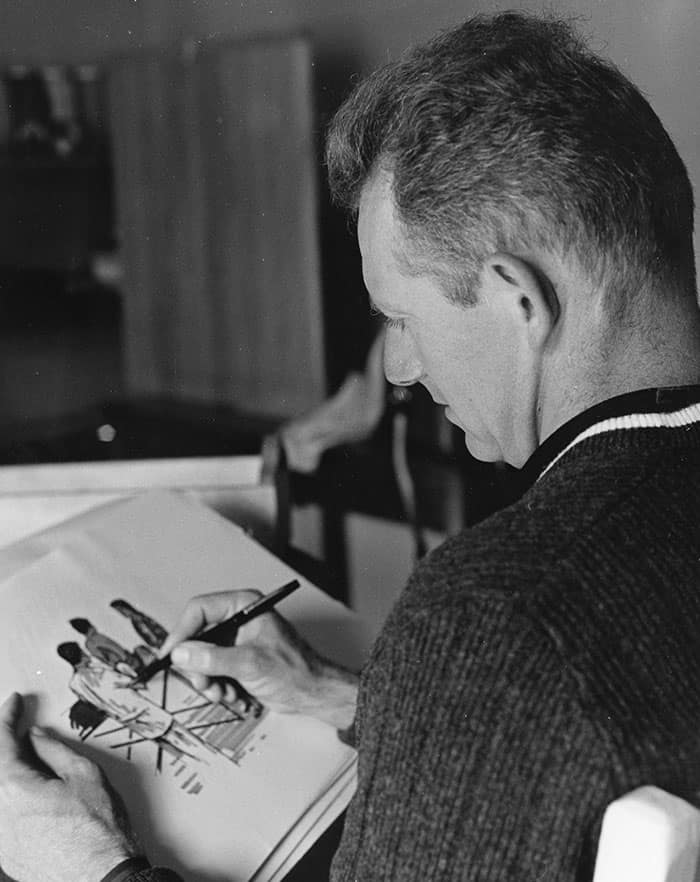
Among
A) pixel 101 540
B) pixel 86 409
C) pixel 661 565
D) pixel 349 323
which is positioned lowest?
pixel 86 409

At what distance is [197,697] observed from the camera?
897mm

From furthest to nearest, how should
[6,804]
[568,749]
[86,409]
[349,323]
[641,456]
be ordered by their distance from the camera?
[86,409]
[349,323]
[6,804]
[641,456]
[568,749]

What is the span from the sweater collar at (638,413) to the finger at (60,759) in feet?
1.33

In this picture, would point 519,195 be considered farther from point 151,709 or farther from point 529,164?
point 151,709

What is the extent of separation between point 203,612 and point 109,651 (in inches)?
3.4

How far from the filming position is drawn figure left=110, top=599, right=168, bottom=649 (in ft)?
3.04

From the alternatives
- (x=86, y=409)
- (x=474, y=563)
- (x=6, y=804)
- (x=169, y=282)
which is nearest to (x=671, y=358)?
(x=474, y=563)

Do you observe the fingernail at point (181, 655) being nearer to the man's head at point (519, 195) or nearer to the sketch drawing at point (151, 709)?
the sketch drawing at point (151, 709)

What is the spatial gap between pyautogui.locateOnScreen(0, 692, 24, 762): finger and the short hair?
45cm

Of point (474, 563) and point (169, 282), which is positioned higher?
point (474, 563)

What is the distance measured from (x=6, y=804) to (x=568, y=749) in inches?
17.6

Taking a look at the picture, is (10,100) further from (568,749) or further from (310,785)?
(568,749)

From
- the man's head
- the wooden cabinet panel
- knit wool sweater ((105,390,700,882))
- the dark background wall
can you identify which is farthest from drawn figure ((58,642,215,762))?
the wooden cabinet panel

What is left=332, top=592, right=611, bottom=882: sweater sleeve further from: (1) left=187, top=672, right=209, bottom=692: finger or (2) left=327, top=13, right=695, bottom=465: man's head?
(1) left=187, top=672, right=209, bottom=692: finger
